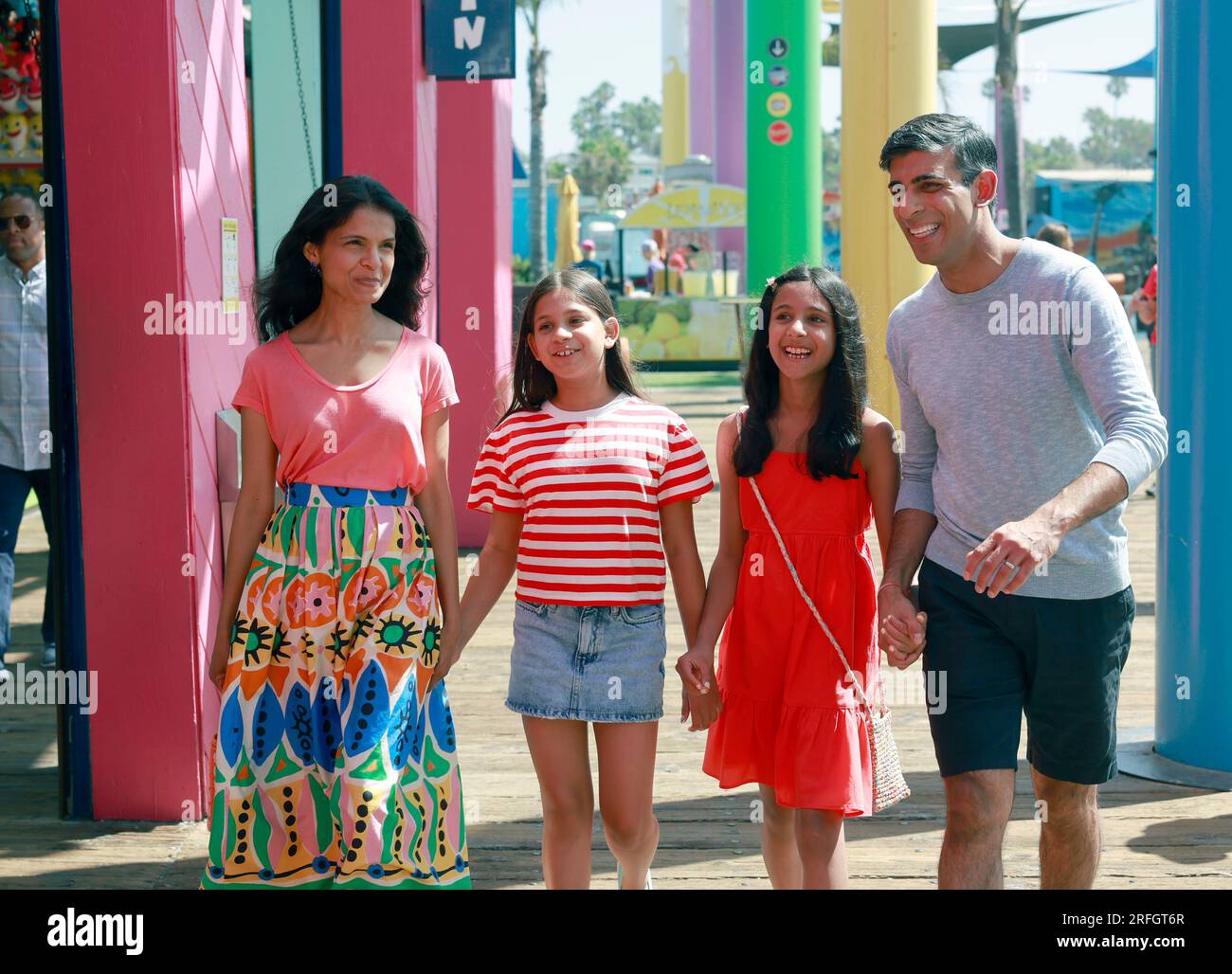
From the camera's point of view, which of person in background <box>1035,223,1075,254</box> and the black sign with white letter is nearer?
the black sign with white letter

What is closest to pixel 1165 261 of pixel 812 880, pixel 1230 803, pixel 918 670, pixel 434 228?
pixel 1230 803

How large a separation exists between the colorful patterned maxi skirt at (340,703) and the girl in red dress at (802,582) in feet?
2.03

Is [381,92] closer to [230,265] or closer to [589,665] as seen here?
[230,265]

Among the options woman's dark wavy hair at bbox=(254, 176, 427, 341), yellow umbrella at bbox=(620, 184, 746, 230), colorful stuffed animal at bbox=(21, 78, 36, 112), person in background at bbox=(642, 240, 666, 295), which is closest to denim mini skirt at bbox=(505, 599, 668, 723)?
woman's dark wavy hair at bbox=(254, 176, 427, 341)

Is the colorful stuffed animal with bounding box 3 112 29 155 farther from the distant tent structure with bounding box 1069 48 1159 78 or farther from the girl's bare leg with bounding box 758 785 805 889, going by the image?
the distant tent structure with bounding box 1069 48 1159 78

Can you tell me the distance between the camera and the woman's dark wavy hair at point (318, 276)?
3555 mm

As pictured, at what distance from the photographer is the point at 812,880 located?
3.41m

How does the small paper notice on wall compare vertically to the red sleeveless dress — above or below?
above

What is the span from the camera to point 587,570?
3.43 metres

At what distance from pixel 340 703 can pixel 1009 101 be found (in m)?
25.3

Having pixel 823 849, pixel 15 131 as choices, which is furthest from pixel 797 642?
pixel 15 131

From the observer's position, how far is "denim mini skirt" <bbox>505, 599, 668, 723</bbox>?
3.43 metres

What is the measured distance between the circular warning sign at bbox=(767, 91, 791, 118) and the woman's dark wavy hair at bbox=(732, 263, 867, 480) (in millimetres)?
12744

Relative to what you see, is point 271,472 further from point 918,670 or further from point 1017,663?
point 918,670
